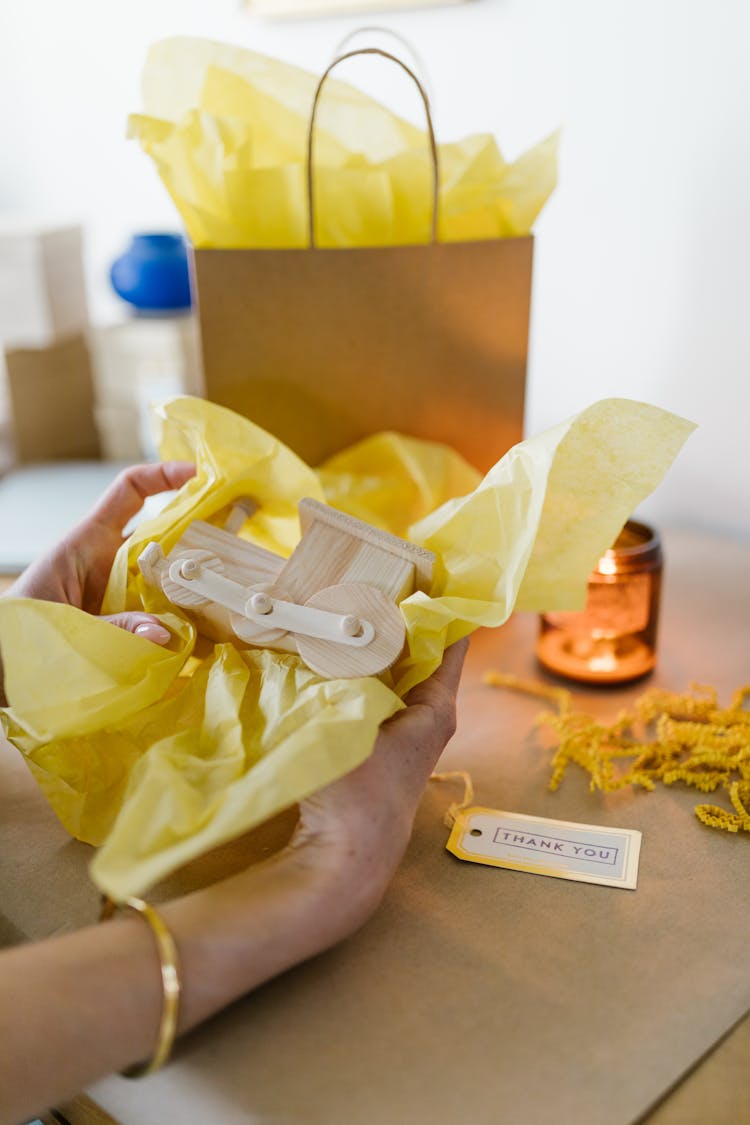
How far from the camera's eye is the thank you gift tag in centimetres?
56

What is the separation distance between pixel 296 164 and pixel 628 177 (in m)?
0.36

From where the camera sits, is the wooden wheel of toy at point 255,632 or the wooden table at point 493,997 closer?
the wooden table at point 493,997

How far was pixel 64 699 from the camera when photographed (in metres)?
0.54

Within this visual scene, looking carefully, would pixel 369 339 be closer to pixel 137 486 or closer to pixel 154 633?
pixel 137 486

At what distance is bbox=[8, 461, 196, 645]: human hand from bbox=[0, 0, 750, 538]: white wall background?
0.53 meters

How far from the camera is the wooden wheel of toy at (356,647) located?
1.81 ft

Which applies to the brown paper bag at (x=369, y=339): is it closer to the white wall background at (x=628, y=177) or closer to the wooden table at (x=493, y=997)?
the white wall background at (x=628, y=177)

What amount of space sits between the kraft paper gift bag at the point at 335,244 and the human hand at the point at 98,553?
14 cm

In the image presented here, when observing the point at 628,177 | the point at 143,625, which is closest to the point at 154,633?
the point at 143,625

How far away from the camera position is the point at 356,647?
1.83 feet

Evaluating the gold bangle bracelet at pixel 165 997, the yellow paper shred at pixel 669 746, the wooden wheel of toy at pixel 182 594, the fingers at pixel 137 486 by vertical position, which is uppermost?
the fingers at pixel 137 486

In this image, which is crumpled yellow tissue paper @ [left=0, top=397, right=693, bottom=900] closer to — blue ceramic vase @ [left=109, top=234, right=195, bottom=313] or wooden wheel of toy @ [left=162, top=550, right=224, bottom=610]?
wooden wheel of toy @ [left=162, top=550, right=224, bottom=610]

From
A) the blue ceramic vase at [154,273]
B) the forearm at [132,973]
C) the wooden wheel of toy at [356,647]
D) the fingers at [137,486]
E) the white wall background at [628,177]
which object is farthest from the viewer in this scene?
the blue ceramic vase at [154,273]

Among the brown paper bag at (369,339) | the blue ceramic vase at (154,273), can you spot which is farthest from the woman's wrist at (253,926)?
the blue ceramic vase at (154,273)
